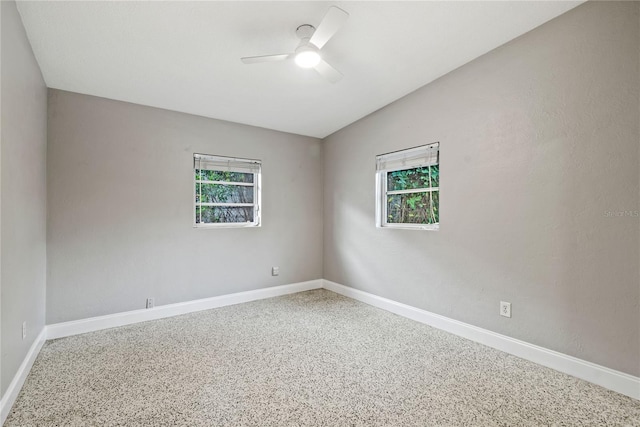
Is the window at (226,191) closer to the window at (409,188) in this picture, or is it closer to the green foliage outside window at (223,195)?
the green foliage outside window at (223,195)

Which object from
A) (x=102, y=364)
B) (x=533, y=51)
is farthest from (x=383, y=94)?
(x=102, y=364)

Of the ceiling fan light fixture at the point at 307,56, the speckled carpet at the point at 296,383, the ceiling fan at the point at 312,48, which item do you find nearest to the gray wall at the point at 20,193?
the speckled carpet at the point at 296,383

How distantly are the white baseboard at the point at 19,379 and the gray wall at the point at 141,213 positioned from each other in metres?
0.46

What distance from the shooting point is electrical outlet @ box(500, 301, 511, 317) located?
2561 mm

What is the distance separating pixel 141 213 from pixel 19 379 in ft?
5.64

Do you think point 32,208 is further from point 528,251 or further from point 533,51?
point 533,51

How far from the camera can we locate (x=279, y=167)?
4.35 m

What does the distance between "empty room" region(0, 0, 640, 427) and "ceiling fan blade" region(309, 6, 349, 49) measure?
19 mm

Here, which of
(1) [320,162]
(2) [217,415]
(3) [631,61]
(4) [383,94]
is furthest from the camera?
(1) [320,162]

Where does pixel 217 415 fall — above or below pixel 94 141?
below

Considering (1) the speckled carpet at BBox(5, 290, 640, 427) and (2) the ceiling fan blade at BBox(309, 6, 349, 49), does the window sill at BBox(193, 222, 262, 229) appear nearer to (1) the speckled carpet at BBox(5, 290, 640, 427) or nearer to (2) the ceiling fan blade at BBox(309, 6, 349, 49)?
(1) the speckled carpet at BBox(5, 290, 640, 427)

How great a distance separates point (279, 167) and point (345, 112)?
120 centimetres

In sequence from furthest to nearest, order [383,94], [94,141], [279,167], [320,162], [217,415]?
[320,162] < [279,167] < [383,94] < [94,141] < [217,415]

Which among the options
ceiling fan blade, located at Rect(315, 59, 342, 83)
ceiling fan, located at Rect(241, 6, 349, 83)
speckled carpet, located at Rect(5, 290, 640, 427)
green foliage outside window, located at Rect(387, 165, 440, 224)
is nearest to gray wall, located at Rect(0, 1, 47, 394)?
speckled carpet, located at Rect(5, 290, 640, 427)
